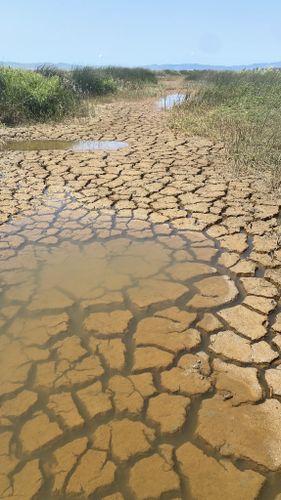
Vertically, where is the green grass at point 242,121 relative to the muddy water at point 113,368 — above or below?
above

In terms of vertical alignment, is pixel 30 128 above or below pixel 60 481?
above

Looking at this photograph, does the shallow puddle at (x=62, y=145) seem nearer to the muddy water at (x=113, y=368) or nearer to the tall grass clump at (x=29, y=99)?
the tall grass clump at (x=29, y=99)

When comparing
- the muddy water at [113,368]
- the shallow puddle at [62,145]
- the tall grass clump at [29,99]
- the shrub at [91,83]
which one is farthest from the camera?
the shrub at [91,83]

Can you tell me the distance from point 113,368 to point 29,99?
9.08 meters

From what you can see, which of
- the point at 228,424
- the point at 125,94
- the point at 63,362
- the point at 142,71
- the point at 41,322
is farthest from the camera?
the point at 142,71

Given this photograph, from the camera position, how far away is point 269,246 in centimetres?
A: 354

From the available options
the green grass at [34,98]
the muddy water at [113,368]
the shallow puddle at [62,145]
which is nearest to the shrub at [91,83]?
the green grass at [34,98]

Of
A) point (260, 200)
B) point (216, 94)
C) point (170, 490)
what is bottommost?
point (170, 490)

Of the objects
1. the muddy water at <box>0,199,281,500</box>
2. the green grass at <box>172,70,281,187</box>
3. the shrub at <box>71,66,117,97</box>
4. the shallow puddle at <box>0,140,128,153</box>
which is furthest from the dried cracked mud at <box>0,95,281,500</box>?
the shrub at <box>71,66,117,97</box>

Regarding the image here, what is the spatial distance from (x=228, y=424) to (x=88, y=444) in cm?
66

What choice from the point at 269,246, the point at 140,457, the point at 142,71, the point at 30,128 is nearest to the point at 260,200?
the point at 269,246

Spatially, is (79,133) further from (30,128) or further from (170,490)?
(170,490)

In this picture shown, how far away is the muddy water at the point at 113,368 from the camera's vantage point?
1704mm

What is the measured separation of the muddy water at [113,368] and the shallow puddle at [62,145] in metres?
3.75
